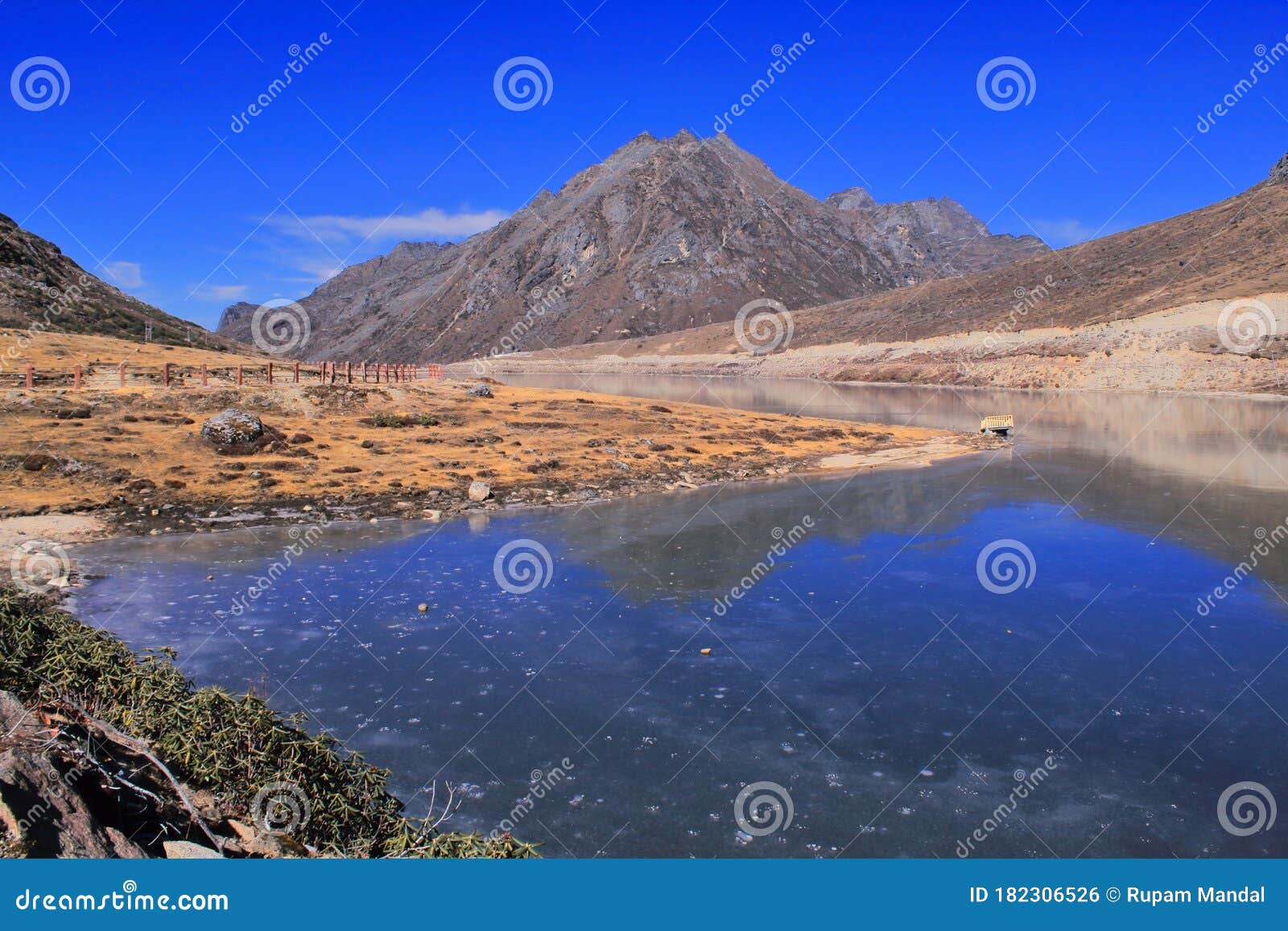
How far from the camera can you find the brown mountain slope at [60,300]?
52188mm

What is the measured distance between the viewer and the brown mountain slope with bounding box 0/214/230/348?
2055 inches

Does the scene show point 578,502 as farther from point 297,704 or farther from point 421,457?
point 297,704

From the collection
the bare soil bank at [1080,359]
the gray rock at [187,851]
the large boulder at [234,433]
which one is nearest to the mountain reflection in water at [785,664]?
the gray rock at [187,851]

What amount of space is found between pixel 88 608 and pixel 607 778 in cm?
1100

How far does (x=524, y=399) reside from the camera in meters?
48.5

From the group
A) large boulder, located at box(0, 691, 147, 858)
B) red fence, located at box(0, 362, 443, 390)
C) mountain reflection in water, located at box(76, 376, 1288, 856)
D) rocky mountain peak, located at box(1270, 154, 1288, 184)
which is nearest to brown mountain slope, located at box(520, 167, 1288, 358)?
rocky mountain peak, located at box(1270, 154, 1288, 184)

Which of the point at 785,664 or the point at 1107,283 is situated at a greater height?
the point at 1107,283

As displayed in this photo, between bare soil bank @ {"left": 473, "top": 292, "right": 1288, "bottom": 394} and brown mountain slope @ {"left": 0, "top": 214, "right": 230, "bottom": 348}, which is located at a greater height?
bare soil bank @ {"left": 473, "top": 292, "right": 1288, "bottom": 394}

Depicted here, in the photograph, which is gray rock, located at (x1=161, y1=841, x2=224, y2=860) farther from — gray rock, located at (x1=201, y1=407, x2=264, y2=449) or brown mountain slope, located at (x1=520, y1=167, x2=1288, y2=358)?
brown mountain slope, located at (x1=520, y1=167, x2=1288, y2=358)

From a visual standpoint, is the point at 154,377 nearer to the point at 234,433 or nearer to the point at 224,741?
the point at 234,433

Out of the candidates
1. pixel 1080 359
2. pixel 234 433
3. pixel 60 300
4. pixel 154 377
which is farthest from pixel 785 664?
pixel 1080 359

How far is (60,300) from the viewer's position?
181ft

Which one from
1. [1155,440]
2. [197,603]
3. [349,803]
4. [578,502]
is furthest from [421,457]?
[1155,440]

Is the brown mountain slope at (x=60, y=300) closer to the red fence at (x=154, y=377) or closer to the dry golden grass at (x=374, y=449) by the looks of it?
the red fence at (x=154, y=377)
